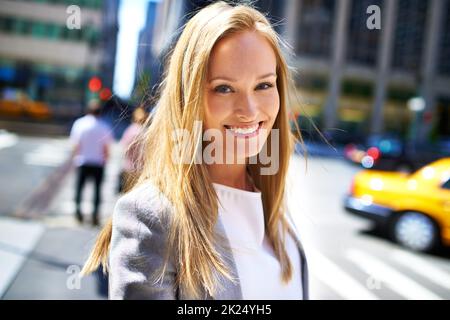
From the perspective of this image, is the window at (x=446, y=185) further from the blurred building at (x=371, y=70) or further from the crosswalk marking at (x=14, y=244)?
the blurred building at (x=371, y=70)

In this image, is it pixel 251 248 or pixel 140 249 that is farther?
pixel 251 248

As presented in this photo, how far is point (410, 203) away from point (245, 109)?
5.53m

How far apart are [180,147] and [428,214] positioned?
5.50m

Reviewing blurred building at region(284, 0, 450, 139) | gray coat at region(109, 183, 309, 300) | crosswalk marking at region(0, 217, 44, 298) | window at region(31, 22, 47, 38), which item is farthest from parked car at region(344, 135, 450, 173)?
window at region(31, 22, 47, 38)

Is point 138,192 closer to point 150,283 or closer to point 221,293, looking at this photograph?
point 150,283

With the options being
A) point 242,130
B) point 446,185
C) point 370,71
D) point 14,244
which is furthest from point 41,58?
point 242,130

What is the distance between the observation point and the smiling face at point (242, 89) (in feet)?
3.59

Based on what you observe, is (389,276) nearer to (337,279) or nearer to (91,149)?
(337,279)

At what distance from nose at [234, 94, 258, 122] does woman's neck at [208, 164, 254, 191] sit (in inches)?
6.7

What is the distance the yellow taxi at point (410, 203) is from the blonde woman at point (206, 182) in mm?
5089

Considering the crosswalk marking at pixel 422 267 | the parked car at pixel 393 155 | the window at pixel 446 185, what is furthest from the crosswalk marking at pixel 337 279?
the parked car at pixel 393 155

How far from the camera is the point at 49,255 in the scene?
4656mm

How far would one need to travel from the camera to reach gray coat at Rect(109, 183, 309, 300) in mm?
973
